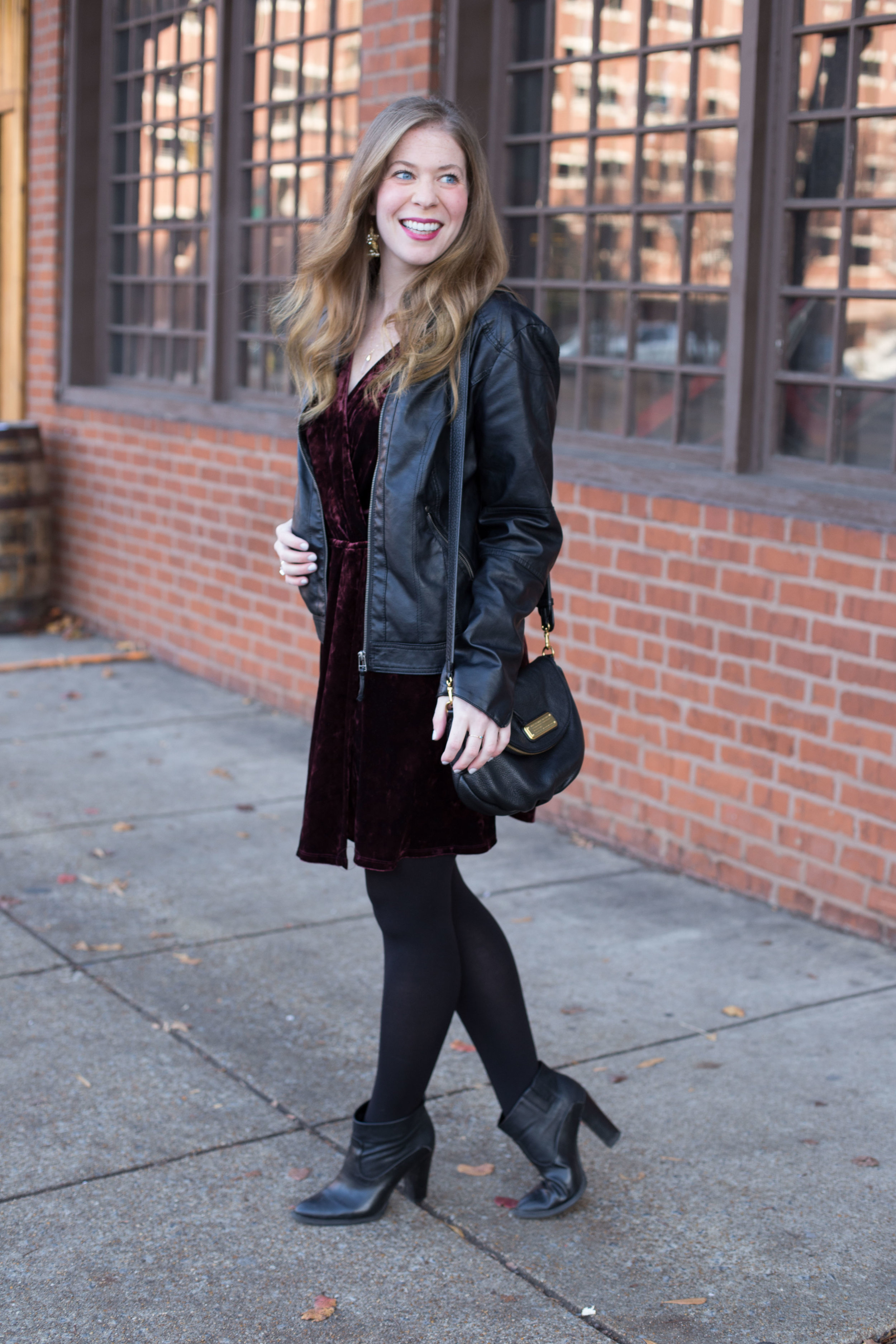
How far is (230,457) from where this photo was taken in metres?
7.30

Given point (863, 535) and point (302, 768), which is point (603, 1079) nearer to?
point (863, 535)

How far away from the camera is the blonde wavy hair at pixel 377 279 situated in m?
2.64

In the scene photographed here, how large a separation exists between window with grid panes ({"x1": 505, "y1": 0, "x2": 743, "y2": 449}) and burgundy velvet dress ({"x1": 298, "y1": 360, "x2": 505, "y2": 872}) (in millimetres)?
2565

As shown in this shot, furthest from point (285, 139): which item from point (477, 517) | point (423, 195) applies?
point (477, 517)

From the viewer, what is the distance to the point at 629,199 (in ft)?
17.6

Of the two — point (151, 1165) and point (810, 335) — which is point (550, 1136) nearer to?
point (151, 1165)

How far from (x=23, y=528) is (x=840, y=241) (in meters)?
5.19

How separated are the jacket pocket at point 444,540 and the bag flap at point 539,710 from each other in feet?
0.67

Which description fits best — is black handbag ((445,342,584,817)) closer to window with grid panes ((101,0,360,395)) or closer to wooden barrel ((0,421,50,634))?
window with grid panes ((101,0,360,395))

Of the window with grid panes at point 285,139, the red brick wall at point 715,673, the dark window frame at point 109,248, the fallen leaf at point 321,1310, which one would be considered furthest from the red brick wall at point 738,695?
the dark window frame at point 109,248

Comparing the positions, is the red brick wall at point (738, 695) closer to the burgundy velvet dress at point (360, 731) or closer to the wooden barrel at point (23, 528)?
the burgundy velvet dress at point (360, 731)

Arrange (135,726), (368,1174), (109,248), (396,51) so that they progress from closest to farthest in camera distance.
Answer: (368,1174)
(396,51)
(135,726)
(109,248)

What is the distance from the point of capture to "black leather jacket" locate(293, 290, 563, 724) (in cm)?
260

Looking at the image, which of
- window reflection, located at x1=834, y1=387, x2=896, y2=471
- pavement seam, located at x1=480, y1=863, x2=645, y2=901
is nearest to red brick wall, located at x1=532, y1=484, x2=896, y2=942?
pavement seam, located at x1=480, y1=863, x2=645, y2=901
